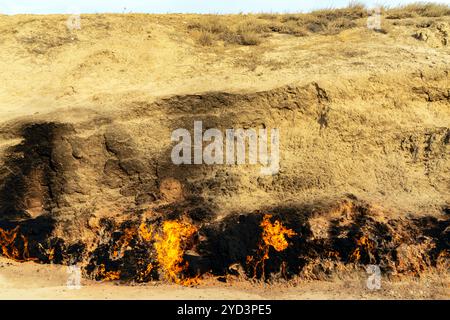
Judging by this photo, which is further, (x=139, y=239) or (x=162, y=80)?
(x=162, y=80)

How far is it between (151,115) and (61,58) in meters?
3.13

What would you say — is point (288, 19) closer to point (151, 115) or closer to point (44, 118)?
point (151, 115)

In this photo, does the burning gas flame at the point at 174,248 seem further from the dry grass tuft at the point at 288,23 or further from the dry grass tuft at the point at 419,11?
the dry grass tuft at the point at 419,11

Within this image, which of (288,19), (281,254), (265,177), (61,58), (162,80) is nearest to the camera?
(281,254)

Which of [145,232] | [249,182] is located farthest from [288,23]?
[145,232]

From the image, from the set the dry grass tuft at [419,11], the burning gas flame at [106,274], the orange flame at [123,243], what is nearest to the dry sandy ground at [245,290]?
the burning gas flame at [106,274]

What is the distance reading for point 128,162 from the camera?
36.7 feet

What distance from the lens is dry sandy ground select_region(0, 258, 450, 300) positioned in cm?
926

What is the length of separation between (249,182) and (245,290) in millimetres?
2065

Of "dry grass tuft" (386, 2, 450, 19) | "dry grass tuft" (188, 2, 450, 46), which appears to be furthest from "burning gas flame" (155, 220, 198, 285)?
"dry grass tuft" (386, 2, 450, 19)

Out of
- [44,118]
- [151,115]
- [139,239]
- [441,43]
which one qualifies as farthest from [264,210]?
[441,43]

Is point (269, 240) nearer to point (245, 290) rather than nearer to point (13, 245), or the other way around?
point (245, 290)

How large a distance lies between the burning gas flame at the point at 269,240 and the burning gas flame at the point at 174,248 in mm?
993

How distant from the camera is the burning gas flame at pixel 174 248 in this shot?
995cm
